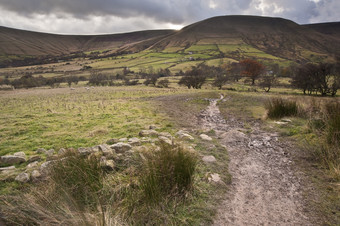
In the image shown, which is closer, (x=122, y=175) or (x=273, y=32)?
(x=122, y=175)

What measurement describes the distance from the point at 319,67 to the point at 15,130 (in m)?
36.9

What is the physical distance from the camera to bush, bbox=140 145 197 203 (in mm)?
3160

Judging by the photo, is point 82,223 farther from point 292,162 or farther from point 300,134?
point 300,134

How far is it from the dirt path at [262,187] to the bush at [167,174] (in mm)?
875

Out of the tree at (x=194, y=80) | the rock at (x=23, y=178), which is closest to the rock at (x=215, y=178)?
the rock at (x=23, y=178)

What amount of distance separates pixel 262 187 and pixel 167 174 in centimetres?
239

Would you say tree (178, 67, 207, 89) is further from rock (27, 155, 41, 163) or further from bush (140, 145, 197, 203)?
bush (140, 145, 197, 203)

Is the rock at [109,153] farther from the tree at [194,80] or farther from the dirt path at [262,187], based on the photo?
the tree at [194,80]

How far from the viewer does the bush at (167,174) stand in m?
3.16

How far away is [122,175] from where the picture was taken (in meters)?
4.04

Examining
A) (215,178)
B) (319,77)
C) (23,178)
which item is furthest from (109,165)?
(319,77)

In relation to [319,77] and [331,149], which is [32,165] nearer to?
[331,149]

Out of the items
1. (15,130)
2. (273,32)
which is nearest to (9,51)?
(15,130)

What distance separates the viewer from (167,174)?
3.36 meters
